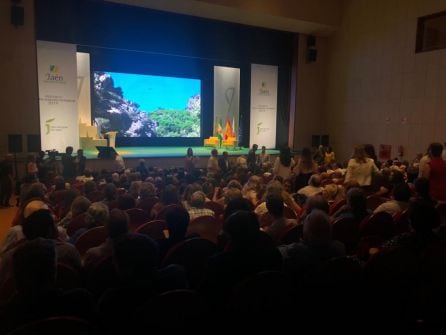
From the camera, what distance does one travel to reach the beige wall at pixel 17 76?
951cm

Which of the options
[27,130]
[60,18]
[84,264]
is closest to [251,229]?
[84,264]

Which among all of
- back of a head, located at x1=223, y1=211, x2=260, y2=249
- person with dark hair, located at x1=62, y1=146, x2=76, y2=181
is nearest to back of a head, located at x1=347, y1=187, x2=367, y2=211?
back of a head, located at x1=223, y1=211, x2=260, y2=249

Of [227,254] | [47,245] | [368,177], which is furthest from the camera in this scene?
[368,177]

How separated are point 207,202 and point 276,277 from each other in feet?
8.59

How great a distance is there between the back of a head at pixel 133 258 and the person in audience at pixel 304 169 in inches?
162

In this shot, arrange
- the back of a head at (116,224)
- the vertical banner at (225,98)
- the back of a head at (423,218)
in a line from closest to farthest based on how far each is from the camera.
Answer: the back of a head at (423,218)
the back of a head at (116,224)
the vertical banner at (225,98)

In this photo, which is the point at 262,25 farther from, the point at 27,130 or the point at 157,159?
the point at 27,130

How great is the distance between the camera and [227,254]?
2.13 meters

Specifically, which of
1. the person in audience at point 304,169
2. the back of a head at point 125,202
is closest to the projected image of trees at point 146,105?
the person in audience at point 304,169

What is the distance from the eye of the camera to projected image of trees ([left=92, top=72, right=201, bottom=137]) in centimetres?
1367

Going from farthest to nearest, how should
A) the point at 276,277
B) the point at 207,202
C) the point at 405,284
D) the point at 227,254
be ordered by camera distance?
the point at 207,202
the point at 405,284
the point at 227,254
the point at 276,277

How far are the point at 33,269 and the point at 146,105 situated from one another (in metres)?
13.2

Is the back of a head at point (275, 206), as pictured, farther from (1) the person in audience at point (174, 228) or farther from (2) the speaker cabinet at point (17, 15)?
(2) the speaker cabinet at point (17, 15)

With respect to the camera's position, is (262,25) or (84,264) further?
(262,25)
